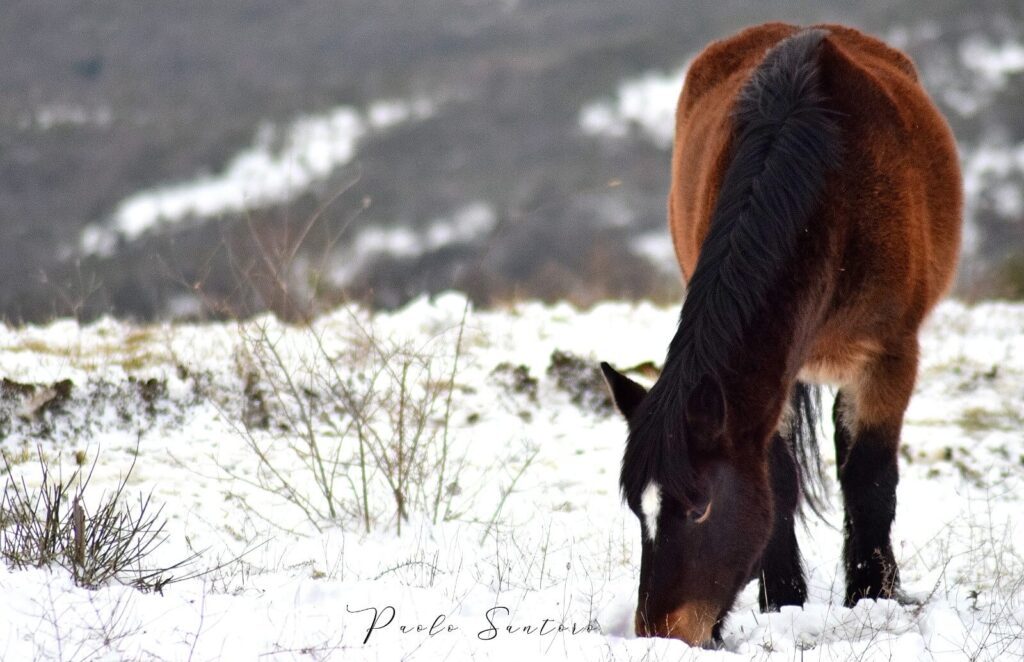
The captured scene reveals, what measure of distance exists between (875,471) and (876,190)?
1.09 metres

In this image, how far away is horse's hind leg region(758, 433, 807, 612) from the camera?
138 inches

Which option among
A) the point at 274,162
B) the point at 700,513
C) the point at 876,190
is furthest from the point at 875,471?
the point at 274,162

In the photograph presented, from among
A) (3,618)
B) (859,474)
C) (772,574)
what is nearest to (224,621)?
(3,618)

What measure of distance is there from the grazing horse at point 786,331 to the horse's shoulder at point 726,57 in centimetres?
82

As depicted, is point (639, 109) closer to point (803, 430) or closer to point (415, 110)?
point (415, 110)

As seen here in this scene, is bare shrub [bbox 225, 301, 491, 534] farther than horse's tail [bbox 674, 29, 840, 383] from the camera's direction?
Yes

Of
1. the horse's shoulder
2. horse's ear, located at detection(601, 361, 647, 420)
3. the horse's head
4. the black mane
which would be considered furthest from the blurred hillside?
the horse's head

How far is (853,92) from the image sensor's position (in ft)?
11.7

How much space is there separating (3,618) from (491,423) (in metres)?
3.70

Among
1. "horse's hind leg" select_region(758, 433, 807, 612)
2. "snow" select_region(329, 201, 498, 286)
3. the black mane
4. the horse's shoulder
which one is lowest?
"horse's hind leg" select_region(758, 433, 807, 612)

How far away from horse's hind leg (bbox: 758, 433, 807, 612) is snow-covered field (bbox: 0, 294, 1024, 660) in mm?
120

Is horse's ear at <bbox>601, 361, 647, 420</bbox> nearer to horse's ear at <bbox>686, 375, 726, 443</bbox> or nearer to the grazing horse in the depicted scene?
the grazing horse

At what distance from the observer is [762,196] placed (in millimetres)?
3037

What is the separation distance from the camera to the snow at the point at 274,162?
58531mm
